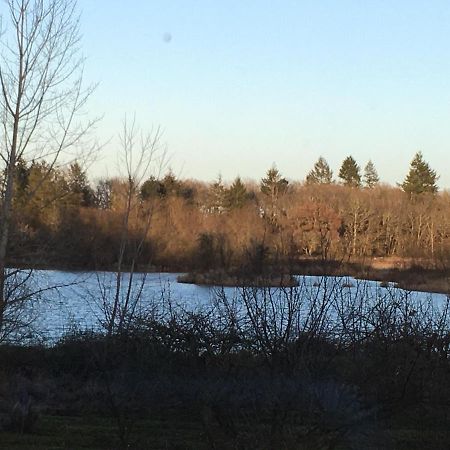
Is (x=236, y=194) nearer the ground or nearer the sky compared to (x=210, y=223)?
nearer the sky

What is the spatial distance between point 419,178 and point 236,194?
2758cm

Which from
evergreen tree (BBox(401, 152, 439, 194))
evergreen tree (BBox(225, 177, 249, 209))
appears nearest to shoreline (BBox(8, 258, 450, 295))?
evergreen tree (BBox(225, 177, 249, 209))

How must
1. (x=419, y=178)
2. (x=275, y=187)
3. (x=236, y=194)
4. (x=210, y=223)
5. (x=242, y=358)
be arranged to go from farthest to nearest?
1. (x=419, y=178)
2. (x=236, y=194)
3. (x=210, y=223)
4. (x=275, y=187)
5. (x=242, y=358)

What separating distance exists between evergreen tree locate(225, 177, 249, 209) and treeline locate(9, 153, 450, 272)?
7.4 inches

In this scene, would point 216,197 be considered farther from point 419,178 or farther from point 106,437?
point 106,437

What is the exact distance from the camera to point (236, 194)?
66438 millimetres

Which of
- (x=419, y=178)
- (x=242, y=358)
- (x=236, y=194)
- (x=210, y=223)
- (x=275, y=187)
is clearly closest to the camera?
(x=242, y=358)

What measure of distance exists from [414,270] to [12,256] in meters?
9.66

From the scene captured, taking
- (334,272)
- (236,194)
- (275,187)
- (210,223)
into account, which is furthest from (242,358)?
(236,194)

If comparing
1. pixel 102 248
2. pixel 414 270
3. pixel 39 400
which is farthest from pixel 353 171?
pixel 39 400

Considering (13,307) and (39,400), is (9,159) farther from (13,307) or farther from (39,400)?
(39,400)

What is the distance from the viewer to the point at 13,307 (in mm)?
14234

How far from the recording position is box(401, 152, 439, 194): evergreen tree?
8175 centimetres

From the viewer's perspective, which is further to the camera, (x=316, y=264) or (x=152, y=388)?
(x=316, y=264)
